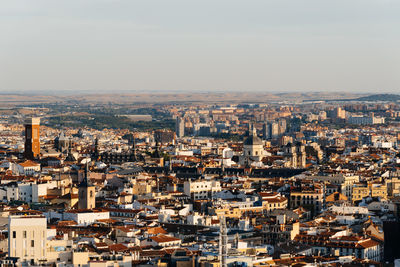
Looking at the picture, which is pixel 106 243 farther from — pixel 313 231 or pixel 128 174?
pixel 128 174

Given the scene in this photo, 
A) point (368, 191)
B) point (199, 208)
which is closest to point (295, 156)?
point (368, 191)

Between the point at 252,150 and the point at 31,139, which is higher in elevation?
the point at 31,139

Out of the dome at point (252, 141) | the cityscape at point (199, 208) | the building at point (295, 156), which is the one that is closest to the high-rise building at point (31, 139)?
the cityscape at point (199, 208)

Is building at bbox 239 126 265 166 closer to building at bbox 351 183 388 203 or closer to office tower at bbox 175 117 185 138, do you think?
building at bbox 351 183 388 203

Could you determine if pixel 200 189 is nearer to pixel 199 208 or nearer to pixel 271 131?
pixel 199 208

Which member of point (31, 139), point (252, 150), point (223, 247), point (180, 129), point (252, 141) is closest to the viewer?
point (223, 247)

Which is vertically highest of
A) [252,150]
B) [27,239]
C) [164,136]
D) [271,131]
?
[27,239]
